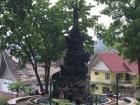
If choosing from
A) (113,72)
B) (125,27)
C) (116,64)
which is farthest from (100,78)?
(125,27)

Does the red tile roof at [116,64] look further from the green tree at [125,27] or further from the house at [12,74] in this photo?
the green tree at [125,27]

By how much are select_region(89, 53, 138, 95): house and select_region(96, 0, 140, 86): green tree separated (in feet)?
87.4

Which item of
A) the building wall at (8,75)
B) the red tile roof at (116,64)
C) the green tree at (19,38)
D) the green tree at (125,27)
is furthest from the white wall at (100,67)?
the green tree at (125,27)

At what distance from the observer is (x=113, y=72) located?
64.9 metres

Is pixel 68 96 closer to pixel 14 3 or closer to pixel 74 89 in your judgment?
pixel 74 89

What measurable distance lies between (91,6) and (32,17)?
220 inches

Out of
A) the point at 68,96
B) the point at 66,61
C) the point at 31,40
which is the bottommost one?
the point at 68,96

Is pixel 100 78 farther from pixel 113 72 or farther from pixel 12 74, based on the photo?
pixel 12 74

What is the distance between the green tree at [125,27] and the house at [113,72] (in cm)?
2665

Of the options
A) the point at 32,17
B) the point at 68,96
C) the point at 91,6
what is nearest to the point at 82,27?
the point at 91,6

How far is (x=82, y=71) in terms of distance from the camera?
101 ft

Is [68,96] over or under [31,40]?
under

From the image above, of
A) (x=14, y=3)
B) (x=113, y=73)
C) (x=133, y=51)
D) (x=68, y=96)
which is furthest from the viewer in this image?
(x=113, y=73)

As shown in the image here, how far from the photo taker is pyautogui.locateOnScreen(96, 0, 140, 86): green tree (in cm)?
3200
